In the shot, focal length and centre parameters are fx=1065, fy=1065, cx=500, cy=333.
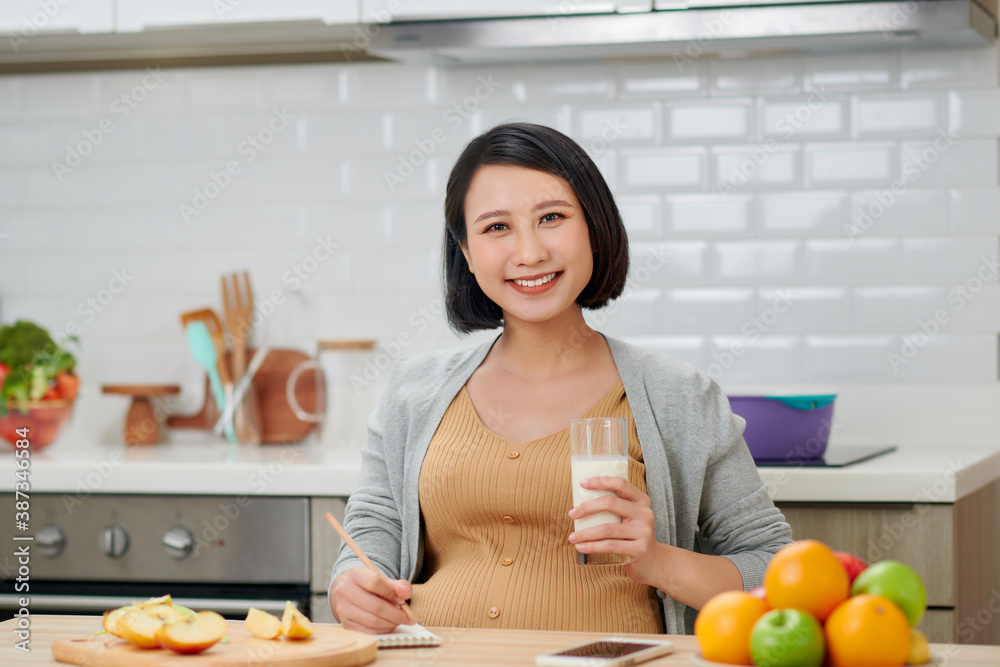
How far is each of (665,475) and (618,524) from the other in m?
0.35

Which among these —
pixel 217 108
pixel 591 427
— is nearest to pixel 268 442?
pixel 217 108

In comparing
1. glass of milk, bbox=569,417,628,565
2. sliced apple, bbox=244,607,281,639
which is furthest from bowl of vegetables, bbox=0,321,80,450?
glass of milk, bbox=569,417,628,565

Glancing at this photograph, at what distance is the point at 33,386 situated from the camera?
2.64 metres

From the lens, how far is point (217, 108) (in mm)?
2869

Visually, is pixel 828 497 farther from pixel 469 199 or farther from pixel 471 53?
pixel 471 53

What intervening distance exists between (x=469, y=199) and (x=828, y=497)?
88cm

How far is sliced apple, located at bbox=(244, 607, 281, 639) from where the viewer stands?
1140 millimetres

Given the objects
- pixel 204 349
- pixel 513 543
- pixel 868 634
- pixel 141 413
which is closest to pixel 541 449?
pixel 513 543

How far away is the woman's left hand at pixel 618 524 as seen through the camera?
1.26m

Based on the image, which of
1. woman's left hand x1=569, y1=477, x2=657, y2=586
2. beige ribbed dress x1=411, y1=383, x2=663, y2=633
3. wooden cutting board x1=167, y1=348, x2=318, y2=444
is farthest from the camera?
wooden cutting board x1=167, y1=348, x2=318, y2=444

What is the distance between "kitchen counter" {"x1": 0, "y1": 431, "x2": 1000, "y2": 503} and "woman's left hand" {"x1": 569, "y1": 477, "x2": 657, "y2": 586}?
78 centimetres

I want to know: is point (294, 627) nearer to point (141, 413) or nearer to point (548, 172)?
point (548, 172)

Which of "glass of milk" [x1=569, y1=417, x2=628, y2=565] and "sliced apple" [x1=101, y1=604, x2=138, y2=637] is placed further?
"glass of milk" [x1=569, y1=417, x2=628, y2=565]

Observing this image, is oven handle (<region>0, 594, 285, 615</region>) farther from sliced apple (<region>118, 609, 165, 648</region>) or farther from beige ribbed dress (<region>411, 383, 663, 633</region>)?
sliced apple (<region>118, 609, 165, 648</region>)
